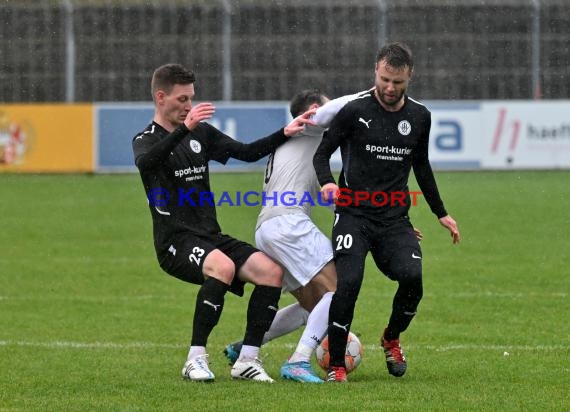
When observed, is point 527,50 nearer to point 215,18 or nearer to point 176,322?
point 215,18

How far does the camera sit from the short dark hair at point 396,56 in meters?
7.22

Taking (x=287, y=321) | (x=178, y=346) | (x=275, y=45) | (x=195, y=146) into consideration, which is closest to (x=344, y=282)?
(x=287, y=321)

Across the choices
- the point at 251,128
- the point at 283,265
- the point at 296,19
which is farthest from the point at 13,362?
the point at 296,19

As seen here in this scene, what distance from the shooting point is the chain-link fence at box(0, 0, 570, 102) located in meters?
26.2

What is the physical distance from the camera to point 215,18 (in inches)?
1046

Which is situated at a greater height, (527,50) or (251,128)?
(527,50)

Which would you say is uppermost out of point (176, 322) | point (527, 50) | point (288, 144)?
point (527, 50)

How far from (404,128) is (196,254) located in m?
1.40

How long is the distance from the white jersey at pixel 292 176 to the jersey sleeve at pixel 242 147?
0.08 metres

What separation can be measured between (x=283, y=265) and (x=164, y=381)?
102 centimetres

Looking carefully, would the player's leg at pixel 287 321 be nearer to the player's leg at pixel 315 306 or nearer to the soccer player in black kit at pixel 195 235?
the player's leg at pixel 315 306

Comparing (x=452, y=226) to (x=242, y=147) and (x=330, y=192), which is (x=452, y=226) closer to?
(x=330, y=192)

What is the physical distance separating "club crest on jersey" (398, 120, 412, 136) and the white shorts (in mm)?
833

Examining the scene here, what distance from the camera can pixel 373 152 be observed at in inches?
294
